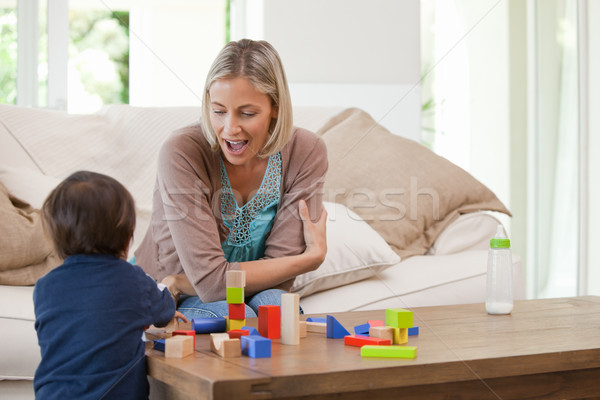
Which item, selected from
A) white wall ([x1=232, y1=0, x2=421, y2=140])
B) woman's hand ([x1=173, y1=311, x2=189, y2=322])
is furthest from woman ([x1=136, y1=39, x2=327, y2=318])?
white wall ([x1=232, y1=0, x2=421, y2=140])

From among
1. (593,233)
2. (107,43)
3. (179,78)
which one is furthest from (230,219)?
(593,233)

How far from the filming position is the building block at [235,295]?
112 centimetres

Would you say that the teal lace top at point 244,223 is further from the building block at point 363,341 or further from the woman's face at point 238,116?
the building block at point 363,341

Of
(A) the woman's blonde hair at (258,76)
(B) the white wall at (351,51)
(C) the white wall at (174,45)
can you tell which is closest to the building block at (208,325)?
(A) the woman's blonde hair at (258,76)

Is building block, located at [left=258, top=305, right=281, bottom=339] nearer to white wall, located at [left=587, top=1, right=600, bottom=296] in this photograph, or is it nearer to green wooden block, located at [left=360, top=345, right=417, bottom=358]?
green wooden block, located at [left=360, top=345, right=417, bottom=358]

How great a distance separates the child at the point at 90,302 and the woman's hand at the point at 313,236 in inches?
23.7

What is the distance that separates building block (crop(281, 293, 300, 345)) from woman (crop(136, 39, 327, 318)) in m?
0.34

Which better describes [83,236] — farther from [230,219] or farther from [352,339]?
[230,219]

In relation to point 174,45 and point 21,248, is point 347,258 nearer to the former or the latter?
point 21,248

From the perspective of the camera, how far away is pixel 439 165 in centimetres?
226

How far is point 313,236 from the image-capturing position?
152 cm

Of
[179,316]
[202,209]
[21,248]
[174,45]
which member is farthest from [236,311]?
[174,45]

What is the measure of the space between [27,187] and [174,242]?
675mm

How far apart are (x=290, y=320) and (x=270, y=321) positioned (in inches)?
2.3
